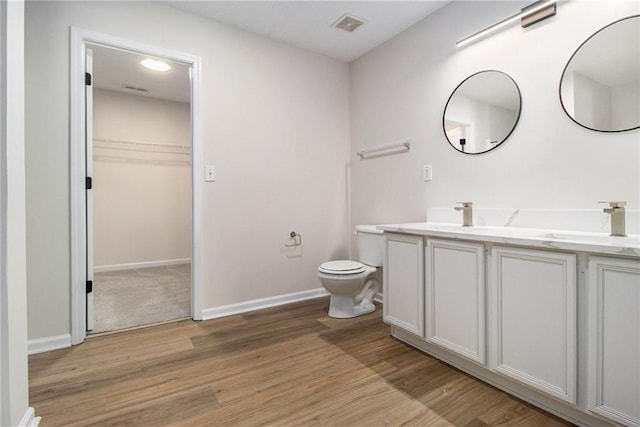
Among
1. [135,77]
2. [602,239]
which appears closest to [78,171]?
[135,77]

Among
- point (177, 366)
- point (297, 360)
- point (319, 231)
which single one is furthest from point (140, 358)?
point (319, 231)

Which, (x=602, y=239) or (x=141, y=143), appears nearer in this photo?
(x=602, y=239)

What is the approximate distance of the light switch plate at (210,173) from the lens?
2.43m

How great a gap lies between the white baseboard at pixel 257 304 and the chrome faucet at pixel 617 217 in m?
2.23

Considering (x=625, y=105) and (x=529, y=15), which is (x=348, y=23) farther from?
(x=625, y=105)

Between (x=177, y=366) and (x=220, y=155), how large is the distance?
152 centimetres

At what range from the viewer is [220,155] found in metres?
2.50

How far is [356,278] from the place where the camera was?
237 cm

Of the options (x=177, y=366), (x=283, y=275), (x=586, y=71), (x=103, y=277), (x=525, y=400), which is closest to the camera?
(x=525, y=400)

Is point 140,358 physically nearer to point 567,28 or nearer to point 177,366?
point 177,366

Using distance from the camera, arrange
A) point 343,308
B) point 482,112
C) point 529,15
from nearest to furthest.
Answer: point 529,15 → point 482,112 → point 343,308

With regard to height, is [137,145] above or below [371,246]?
above

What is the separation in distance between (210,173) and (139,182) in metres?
2.45

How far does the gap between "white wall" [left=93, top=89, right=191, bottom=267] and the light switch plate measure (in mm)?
1937
